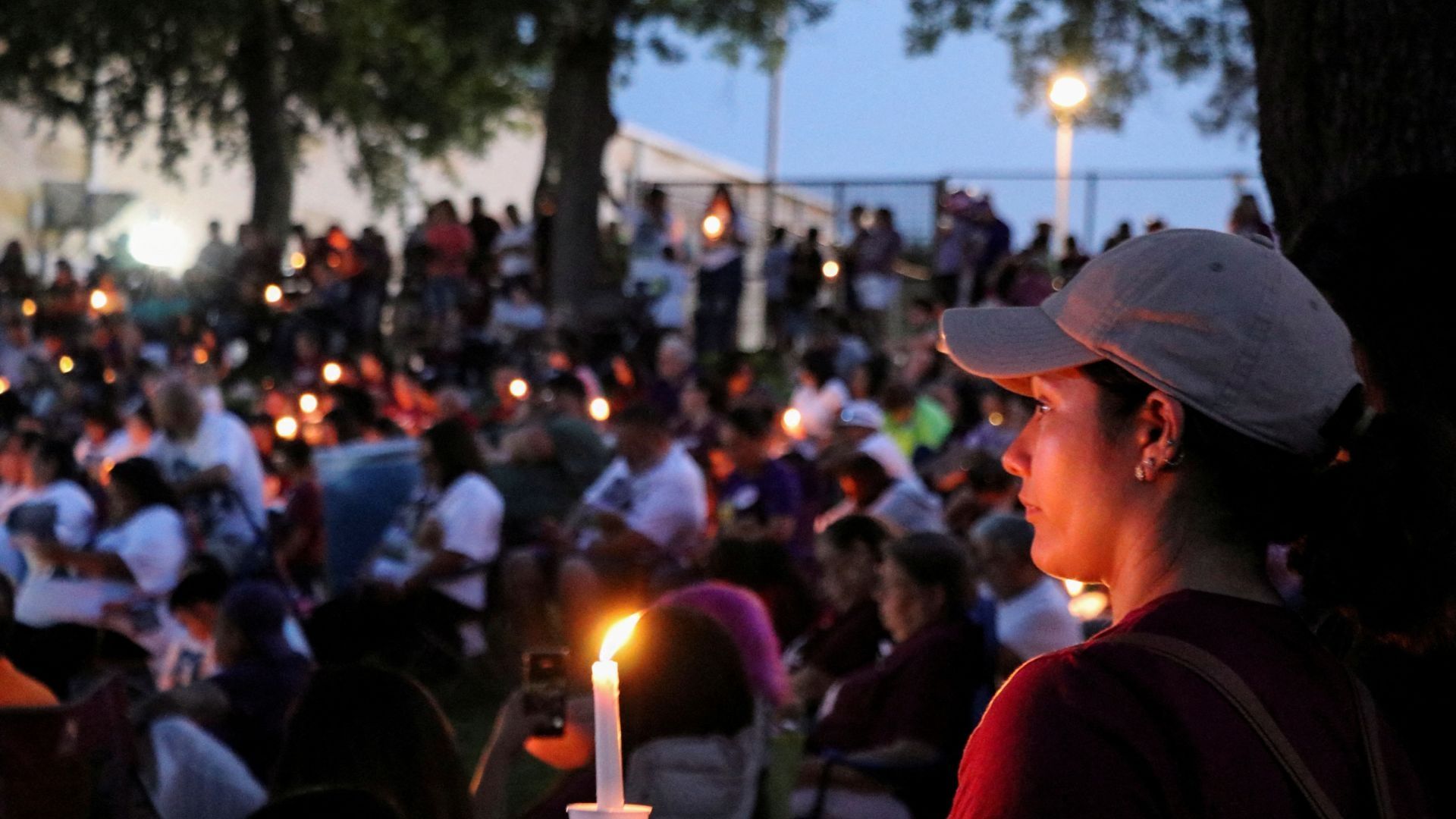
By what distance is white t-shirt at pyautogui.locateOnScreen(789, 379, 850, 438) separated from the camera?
12.8 metres

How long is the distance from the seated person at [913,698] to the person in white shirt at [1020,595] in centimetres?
27

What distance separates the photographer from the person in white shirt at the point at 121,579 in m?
8.45

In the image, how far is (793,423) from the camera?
40.8 feet

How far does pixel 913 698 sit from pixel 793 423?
692cm

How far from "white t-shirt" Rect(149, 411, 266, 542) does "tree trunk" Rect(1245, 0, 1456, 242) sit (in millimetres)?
7515

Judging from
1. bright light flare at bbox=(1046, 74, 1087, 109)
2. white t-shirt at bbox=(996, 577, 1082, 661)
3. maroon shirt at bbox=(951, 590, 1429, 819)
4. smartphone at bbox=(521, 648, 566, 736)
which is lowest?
white t-shirt at bbox=(996, 577, 1082, 661)

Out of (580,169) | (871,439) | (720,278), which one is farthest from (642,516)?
(580,169)

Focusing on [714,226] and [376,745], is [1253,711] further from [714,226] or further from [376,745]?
[714,226]

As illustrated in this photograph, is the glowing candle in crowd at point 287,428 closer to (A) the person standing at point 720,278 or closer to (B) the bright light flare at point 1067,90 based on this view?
(A) the person standing at point 720,278

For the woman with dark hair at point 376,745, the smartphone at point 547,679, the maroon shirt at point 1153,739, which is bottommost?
the woman with dark hair at point 376,745

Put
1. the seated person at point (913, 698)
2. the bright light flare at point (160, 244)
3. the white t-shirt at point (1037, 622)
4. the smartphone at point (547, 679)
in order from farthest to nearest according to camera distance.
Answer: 1. the bright light flare at point (160, 244)
2. the white t-shirt at point (1037, 622)
3. the seated person at point (913, 698)
4. the smartphone at point (547, 679)

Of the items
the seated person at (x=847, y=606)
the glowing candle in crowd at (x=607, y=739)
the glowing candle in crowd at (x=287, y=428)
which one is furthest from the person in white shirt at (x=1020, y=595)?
the glowing candle in crowd at (x=287, y=428)

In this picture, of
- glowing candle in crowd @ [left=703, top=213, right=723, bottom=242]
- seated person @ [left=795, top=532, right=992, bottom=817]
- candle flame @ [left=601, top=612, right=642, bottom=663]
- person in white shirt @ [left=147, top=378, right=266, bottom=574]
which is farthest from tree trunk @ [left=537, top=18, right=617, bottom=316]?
candle flame @ [left=601, top=612, right=642, bottom=663]

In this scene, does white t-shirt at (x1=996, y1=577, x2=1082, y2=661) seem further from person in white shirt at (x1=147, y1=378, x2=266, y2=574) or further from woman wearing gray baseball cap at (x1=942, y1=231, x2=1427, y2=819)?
person in white shirt at (x1=147, y1=378, x2=266, y2=574)
